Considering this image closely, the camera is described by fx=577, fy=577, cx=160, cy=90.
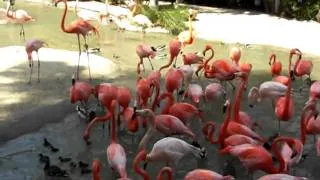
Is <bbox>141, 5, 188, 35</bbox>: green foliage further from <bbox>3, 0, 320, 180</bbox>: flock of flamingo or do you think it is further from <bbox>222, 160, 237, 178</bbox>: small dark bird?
<bbox>222, 160, 237, 178</bbox>: small dark bird

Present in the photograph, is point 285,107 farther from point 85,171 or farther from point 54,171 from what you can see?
point 54,171

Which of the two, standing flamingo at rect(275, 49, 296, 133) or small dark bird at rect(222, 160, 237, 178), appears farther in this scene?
standing flamingo at rect(275, 49, 296, 133)

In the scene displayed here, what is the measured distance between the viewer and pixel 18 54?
8.82m

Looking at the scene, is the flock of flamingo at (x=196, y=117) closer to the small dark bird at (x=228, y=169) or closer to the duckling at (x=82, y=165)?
the small dark bird at (x=228, y=169)

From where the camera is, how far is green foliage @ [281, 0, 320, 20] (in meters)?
12.8

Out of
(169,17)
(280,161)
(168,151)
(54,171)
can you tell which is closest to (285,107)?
(280,161)

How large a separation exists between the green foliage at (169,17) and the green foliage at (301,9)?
238cm

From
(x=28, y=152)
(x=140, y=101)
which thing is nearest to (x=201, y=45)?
(x=140, y=101)

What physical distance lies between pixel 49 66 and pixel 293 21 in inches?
248

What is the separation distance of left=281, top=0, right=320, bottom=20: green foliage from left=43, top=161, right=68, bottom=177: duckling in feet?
29.9

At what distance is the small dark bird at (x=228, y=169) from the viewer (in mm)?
5212

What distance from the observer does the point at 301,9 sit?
42.5 ft

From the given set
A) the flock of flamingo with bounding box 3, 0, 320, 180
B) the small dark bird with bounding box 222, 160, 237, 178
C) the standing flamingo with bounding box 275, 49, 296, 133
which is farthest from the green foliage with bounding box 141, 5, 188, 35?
the small dark bird with bounding box 222, 160, 237, 178

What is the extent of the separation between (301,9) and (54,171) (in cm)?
933
